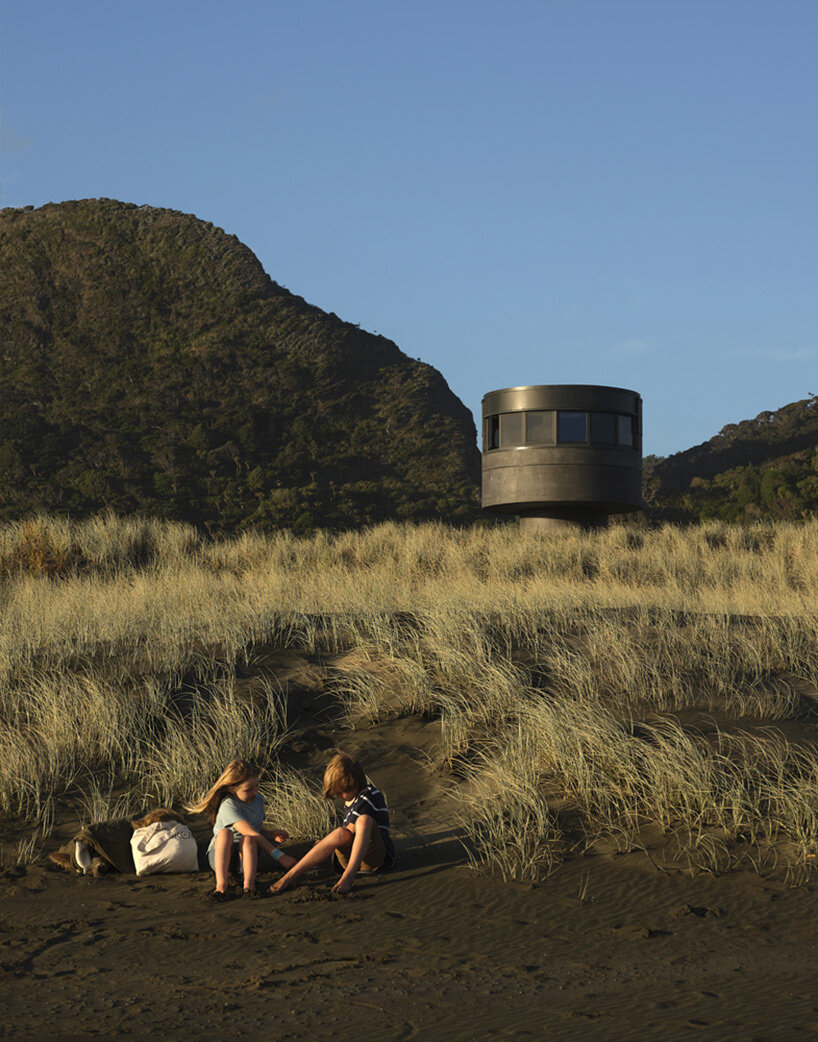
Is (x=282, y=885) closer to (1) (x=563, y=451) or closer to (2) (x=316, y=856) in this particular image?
(2) (x=316, y=856)

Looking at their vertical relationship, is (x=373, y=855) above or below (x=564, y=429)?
below

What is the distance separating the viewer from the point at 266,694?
368 inches

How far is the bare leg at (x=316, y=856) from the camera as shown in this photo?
6281 millimetres

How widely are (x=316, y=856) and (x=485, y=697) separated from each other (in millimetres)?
2854

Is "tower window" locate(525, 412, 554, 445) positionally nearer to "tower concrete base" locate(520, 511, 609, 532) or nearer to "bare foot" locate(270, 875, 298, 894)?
"tower concrete base" locate(520, 511, 609, 532)

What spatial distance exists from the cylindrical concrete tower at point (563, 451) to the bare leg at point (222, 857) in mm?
17954

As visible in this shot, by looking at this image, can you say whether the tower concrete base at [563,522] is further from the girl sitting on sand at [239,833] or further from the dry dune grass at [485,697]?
the girl sitting on sand at [239,833]

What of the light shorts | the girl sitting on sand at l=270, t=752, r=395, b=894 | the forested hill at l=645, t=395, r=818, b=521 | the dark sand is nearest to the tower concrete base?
the forested hill at l=645, t=395, r=818, b=521

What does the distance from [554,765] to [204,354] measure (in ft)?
186

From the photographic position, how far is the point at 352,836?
6434 millimetres

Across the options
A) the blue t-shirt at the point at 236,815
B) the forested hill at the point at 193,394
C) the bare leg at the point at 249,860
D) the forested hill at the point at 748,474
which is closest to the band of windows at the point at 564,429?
the forested hill at the point at 748,474

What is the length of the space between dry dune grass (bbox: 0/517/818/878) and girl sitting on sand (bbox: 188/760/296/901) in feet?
2.13

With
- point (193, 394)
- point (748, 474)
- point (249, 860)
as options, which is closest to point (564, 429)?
point (249, 860)

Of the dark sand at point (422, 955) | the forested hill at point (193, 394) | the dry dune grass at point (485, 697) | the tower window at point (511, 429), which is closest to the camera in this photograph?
the dark sand at point (422, 955)
